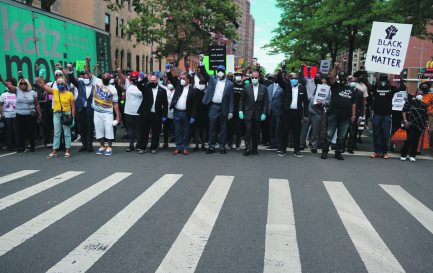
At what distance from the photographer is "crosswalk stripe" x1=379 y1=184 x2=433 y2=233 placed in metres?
5.39

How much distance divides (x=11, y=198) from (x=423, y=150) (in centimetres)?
1136

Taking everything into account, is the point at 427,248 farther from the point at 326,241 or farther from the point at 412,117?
the point at 412,117

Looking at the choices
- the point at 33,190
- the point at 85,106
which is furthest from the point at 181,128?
the point at 33,190

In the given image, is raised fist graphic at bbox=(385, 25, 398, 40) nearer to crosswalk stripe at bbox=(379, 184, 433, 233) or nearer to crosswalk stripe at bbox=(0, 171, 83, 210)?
crosswalk stripe at bbox=(379, 184, 433, 233)

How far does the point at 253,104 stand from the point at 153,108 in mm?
2609

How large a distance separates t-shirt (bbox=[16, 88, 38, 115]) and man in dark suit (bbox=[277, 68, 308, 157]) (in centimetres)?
654

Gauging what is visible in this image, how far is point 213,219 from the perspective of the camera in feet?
16.9

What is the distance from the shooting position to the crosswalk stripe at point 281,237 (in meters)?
3.81

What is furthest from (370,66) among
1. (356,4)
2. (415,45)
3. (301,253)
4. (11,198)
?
(415,45)

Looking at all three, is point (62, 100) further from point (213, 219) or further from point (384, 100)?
point (384, 100)

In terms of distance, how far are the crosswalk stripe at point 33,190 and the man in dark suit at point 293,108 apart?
5.27 m

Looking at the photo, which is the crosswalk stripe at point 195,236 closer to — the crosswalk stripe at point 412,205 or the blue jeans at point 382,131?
the crosswalk stripe at point 412,205

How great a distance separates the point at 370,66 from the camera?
11164mm

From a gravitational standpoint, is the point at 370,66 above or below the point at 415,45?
below
